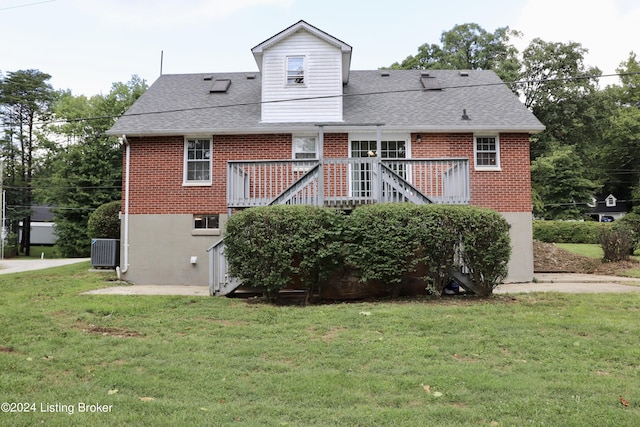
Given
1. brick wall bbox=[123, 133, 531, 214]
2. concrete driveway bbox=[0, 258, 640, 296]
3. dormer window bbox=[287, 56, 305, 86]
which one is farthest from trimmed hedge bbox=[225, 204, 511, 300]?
dormer window bbox=[287, 56, 305, 86]

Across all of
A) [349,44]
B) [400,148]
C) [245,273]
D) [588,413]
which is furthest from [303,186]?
[588,413]

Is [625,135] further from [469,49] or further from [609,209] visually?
[469,49]

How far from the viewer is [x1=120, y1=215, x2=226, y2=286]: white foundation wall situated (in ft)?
41.7

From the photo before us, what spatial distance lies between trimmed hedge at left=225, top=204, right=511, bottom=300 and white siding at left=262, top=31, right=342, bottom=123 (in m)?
5.22

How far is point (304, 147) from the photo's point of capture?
1312 cm

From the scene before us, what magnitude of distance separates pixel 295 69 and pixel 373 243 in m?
7.23

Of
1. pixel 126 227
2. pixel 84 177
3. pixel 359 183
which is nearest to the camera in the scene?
pixel 359 183

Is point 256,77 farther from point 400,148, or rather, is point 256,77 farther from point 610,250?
point 610,250

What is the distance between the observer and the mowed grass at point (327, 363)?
140 inches

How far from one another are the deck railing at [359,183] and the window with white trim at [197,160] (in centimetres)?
187

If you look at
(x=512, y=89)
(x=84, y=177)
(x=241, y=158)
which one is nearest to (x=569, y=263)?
(x=241, y=158)

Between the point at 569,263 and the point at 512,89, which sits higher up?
the point at 512,89

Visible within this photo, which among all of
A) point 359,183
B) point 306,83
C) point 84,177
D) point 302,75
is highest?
point 302,75

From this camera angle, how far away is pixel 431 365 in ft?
15.7
